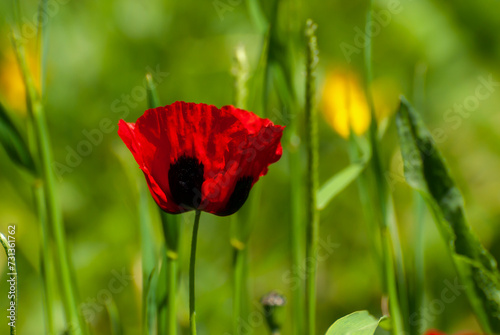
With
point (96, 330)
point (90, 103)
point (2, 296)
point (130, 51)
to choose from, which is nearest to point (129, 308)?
point (96, 330)

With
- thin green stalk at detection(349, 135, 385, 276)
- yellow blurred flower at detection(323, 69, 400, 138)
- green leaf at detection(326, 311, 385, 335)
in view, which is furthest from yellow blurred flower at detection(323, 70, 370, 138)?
green leaf at detection(326, 311, 385, 335)

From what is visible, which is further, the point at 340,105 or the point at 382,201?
the point at 340,105

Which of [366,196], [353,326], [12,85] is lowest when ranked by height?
[353,326]

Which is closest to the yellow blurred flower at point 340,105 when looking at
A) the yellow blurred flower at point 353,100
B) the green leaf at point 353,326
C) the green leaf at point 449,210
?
the yellow blurred flower at point 353,100

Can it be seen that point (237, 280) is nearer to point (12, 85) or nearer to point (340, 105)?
point (340, 105)

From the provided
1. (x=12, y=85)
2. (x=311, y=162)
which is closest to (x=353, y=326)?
(x=311, y=162)

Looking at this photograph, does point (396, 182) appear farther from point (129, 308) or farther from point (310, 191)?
point (310, 191)

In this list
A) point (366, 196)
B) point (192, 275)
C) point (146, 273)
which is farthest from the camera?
point (366, 196)
